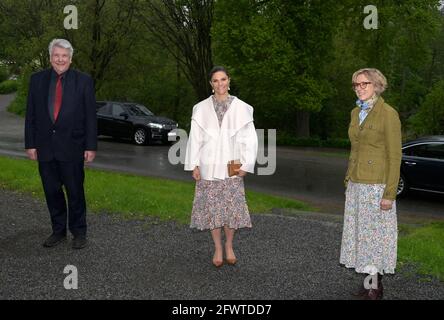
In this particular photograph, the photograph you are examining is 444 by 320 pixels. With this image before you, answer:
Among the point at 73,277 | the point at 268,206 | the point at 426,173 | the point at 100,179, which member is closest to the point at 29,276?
the point at 73,277

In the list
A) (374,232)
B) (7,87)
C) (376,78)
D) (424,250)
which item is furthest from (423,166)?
(7,87)

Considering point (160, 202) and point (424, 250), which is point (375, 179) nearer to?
point (424, 250)

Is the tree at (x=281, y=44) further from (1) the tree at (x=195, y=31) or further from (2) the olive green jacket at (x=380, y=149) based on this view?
(2) the olive green jacket at (x=380, y=149)

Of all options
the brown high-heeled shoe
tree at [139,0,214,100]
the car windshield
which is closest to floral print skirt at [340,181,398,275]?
the brown high-heeled shoe

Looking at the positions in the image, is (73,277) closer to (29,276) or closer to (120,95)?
(29,276)

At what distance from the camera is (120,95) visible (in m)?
30.5

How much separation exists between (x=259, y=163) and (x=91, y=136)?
11190 mm

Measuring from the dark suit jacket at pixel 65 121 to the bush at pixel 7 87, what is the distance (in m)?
45.0

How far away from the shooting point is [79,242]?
19.4 feet

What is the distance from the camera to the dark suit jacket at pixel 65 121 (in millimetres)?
5750

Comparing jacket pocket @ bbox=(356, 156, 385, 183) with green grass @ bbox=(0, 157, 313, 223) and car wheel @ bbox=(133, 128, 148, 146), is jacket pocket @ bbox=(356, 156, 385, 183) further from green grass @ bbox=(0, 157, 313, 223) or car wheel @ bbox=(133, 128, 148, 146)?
car wheel @ bbox=(133, 128, 148, 146)

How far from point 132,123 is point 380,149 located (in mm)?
16335

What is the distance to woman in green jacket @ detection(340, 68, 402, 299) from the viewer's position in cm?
441

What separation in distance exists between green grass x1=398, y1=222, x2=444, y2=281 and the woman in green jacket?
1.06m
